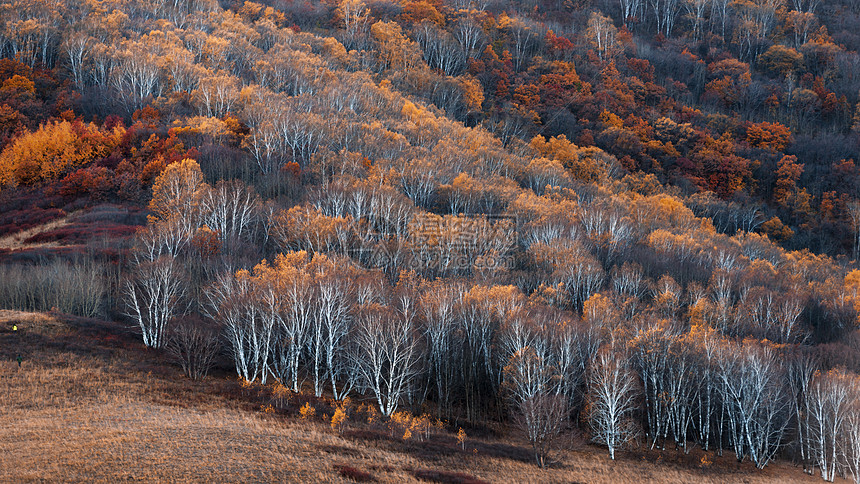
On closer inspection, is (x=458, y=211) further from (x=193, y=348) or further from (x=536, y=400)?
(x=193, y=348)

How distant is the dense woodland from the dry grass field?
2971mm

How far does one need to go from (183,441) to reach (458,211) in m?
56.2

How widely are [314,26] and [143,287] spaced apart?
12947cm

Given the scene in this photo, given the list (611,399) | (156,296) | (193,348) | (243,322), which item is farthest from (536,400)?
(156,296)

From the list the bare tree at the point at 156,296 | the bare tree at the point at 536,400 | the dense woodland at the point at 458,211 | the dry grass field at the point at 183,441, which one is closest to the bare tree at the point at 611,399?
the dense woodland at the point at 458,211

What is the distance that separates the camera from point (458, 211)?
83.8 metres

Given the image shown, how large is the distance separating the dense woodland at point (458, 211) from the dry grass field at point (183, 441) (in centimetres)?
297

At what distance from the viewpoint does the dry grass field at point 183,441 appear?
1148 inches

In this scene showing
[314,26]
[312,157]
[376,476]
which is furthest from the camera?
[314,26]

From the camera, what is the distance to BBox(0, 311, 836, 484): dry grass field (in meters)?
29.2

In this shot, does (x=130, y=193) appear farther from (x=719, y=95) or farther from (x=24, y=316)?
(x=719, y=95)

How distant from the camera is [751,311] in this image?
62.5m

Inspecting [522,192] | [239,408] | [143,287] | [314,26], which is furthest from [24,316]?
A: [314,26]

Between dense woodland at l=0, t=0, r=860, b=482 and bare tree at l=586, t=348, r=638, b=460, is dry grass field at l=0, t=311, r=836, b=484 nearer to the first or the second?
bare tree at l=586, t=348, r=638, b=460
